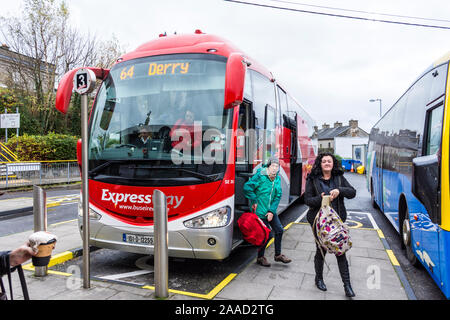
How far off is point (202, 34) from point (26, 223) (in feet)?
22.5

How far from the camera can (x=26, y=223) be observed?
28.9ft


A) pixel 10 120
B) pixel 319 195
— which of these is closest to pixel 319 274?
pixel 319 195

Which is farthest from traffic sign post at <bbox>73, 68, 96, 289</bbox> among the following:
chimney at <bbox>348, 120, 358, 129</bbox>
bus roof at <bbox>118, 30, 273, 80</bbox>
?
chimney at <bbox>348, 120, 358, 129</bbox>

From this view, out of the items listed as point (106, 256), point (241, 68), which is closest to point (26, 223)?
point (106, 256)

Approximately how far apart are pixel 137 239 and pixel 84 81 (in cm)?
216

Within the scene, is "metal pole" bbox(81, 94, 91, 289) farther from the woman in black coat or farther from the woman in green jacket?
the woman in black coat

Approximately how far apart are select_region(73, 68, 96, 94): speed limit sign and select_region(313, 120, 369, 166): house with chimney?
1476 inches

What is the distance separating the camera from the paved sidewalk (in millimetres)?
4152

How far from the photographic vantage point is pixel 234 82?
4.21 m

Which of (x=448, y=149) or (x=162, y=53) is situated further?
(x=162, y=53)

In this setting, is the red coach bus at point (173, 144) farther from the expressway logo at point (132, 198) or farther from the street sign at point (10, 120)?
the street sign at point (10, 120)

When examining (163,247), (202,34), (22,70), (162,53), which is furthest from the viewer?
(22,70)

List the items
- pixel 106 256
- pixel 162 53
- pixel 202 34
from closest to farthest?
pixel 162 53 < pixel 202 34 < pixel 106 256

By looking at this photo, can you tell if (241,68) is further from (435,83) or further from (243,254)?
(243,254)
